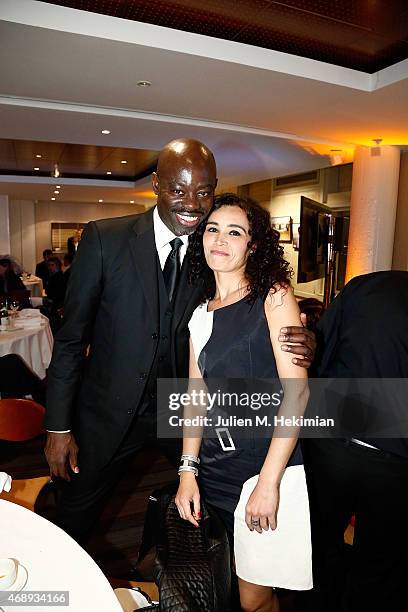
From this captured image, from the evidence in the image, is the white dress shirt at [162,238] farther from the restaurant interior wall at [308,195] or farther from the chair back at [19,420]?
the restaurant interior wall at [308,195]

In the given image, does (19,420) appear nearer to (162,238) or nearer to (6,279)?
(162,238)

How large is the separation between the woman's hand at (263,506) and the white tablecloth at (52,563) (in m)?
0.57

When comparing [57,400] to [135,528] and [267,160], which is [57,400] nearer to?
[135,528]

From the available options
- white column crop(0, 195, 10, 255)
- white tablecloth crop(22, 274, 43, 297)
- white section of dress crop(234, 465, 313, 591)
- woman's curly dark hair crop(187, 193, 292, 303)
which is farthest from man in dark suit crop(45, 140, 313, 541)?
white column crop(0, 195, 10, 255)

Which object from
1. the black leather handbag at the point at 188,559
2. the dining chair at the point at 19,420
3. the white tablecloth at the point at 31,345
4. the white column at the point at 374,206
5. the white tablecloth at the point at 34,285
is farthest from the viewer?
the white tablecloth at the point at 34,285

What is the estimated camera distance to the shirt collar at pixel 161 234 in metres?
1.64

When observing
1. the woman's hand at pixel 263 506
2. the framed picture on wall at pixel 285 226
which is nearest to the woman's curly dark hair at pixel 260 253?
the woman's hand at pixel 263 506

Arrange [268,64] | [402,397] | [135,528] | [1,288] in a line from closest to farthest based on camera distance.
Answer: [402,397] → [135,528] → [268,64] → [1,288]

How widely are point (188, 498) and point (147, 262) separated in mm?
831

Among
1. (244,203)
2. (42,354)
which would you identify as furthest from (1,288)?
(244,203)

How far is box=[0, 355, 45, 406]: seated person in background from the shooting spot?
3262 millimetres

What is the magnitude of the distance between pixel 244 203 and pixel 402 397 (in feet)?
2.98

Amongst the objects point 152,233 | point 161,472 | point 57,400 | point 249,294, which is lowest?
point 161,472

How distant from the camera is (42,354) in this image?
14.1ft
